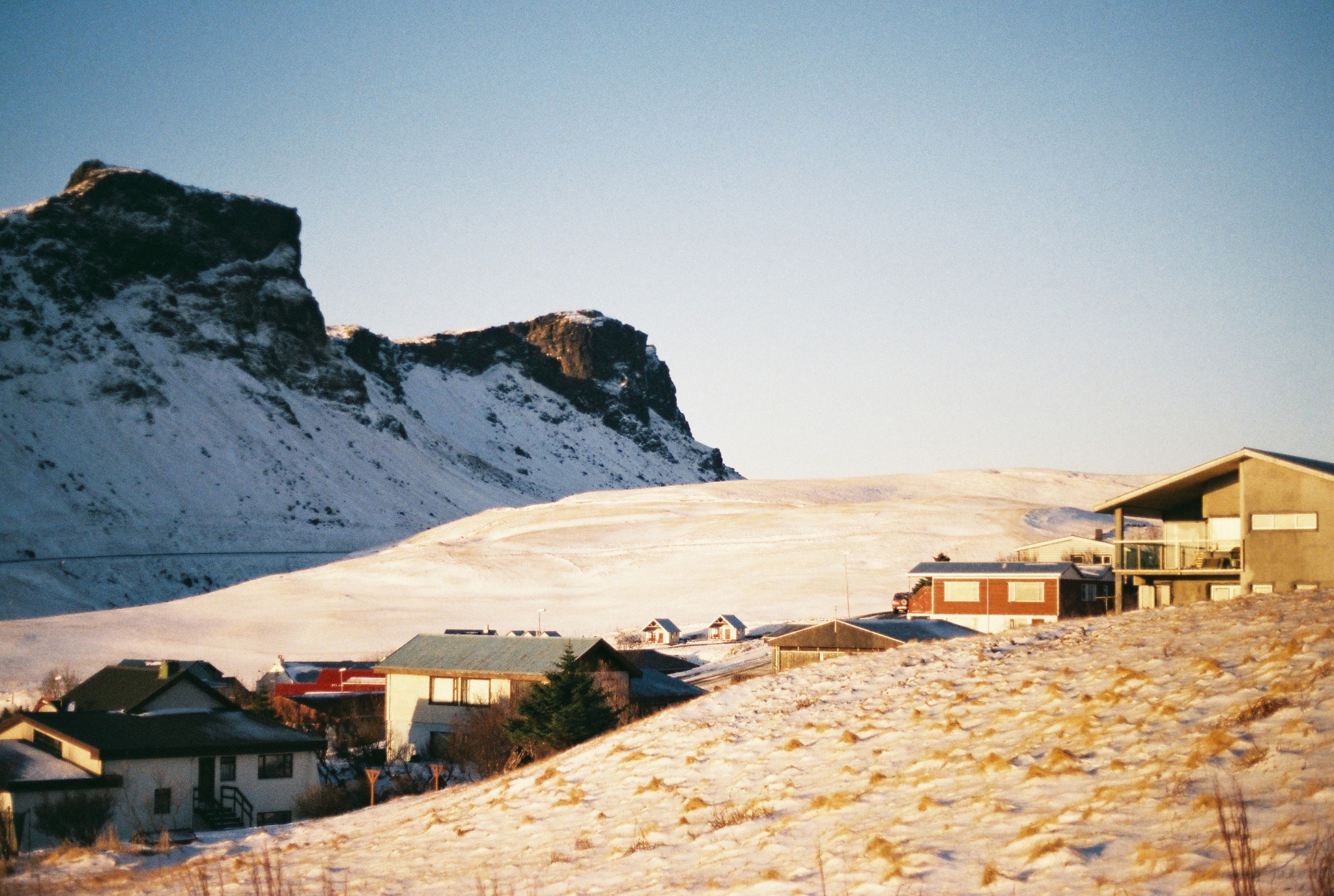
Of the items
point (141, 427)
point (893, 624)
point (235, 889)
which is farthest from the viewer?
point (141, 427)

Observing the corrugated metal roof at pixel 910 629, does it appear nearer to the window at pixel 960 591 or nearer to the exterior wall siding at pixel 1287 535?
the window at pixel 960 591

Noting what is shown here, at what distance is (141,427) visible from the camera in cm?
17788

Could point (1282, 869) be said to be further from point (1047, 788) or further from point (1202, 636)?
point (1202, 636)

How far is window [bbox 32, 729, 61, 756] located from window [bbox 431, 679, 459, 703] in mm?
13303

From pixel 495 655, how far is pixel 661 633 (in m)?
36.8

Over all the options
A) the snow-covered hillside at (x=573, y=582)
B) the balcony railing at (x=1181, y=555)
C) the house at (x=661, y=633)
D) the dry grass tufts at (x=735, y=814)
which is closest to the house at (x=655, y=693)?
the balcony railing at (x=1181, y=555)

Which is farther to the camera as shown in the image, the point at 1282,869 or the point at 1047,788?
the point at 1047,788

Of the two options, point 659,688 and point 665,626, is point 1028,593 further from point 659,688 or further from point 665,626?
point 665,626

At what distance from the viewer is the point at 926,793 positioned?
1080 cm

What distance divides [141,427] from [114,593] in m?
58.3

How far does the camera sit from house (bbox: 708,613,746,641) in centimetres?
7481

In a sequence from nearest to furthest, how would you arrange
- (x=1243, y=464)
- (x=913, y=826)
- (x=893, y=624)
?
1. (x=913, y=826)
2. (x=1243, y=464)
3. (x=893, y=624)

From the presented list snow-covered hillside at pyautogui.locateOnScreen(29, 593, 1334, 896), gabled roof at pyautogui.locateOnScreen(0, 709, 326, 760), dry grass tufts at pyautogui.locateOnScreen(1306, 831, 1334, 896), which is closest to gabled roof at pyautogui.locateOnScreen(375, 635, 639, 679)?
gabled roof at pyautogui.locateOnScreen(0, 709, 326, 760)

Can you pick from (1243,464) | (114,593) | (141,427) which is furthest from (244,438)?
(1243,464)
